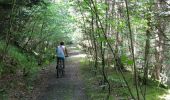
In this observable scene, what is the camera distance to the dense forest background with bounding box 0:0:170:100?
30.8 feet

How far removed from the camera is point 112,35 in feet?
55.9

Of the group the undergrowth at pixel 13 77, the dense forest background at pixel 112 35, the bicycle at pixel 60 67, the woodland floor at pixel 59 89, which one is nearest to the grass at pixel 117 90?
the dense forest background at pixel 112 35

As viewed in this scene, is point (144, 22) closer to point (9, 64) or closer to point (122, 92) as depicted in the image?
point (122, 92)

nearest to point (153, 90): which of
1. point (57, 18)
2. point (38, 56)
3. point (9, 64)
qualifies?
point (9, 64)

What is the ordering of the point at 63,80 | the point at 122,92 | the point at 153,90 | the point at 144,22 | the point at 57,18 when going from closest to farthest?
1. the point at 144,22
2. the point at 122,92
3. the point at 153,90
4. the point at 63,80
5. the point at 57,18

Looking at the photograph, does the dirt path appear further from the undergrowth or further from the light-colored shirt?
the light-colored shirt

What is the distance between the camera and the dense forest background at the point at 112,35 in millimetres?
9383

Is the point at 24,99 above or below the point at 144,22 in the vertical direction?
below

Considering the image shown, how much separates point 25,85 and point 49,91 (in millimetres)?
1392

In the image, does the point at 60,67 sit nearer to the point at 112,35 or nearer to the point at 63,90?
the point at 112,35

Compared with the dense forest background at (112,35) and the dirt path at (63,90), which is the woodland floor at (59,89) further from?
the dense forest background at (112,35)

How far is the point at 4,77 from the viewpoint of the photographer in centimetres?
1529

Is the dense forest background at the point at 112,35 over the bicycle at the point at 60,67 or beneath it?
over

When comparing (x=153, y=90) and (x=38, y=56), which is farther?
(x=38, y=56)
